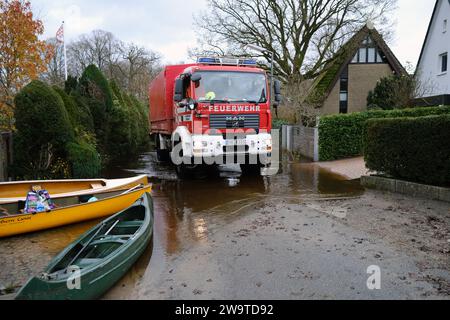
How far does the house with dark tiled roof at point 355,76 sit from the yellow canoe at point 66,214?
2189 cm

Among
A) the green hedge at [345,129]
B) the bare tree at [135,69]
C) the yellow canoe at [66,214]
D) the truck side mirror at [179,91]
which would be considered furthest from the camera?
the bare tree at [135,69]

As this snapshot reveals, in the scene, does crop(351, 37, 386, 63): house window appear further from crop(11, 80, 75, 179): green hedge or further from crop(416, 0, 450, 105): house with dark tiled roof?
crop(11, 80, 75, 179): green hedge

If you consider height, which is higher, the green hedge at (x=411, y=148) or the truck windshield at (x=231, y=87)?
the truck windshield at (x=231, y=87)

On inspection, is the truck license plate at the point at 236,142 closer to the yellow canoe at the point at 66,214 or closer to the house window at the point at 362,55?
the yellow canoe at the point at 66,214

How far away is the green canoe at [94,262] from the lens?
3549 millimetres

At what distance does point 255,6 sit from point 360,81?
33.4 ft

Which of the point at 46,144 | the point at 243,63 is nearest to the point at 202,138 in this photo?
the point at 243,63

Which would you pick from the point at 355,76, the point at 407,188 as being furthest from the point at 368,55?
the point at 407,188

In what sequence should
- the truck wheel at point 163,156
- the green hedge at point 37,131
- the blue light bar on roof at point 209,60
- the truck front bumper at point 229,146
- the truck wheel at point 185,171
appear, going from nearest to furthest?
the green hedge at point 37,131
the truck front bumper at point 229,146
the blue light bar on roof at point 209,60
the truck wheel at point 185,171
the truck wheel at point 163,156

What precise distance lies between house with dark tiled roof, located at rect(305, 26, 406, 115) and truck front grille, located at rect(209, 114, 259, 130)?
57.7ft

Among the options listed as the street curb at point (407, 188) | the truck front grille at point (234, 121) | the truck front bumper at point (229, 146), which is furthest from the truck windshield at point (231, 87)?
the street curb at point (407, 188)

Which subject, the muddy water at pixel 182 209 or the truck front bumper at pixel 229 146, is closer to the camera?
the muddy water at pixel 182 209

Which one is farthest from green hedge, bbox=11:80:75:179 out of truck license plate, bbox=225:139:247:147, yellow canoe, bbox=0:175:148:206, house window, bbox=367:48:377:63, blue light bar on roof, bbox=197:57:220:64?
house window, bbox=367:48:377:63
